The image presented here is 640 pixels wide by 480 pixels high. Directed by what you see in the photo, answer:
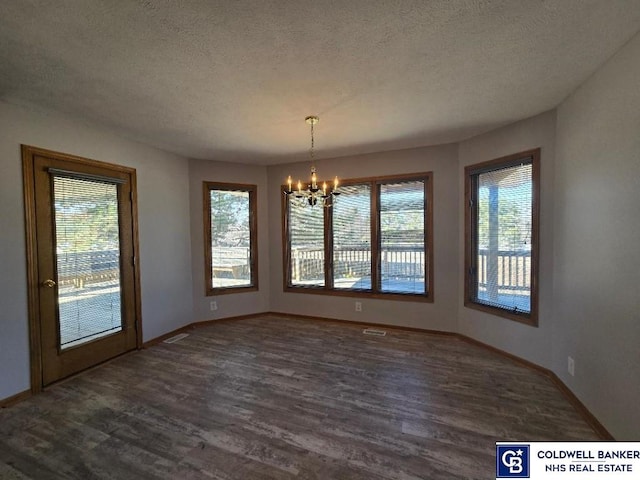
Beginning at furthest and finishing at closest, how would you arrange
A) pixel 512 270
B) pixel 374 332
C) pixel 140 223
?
pixel 374 332 → pixel 140 223 → pixel 512 270

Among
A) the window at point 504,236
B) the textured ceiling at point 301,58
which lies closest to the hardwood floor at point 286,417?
the window at point 504,236

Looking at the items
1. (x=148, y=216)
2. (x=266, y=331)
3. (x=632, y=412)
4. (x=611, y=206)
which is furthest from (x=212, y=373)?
(x=611, y=206)

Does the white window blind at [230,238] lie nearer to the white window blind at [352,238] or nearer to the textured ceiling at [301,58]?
the white window blind at [352,238]

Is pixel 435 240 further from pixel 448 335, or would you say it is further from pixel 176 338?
pixel 176 338

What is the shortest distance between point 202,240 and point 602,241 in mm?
4593

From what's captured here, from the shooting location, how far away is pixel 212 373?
2.98 metres

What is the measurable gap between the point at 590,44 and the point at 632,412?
229 centimetres

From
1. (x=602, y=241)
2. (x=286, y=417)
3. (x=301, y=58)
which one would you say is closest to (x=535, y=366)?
(x=602, y=241)

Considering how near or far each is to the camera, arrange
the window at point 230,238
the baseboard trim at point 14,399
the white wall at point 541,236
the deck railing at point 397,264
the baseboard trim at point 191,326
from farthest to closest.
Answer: the window at point 230,238
the baseboard trim at point 191,326
the deck railing at point 397,264
the white wall at point 541,236
the baseboard trim at point 14,399

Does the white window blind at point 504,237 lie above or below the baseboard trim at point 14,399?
above

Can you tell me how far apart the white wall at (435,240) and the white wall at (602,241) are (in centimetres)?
129

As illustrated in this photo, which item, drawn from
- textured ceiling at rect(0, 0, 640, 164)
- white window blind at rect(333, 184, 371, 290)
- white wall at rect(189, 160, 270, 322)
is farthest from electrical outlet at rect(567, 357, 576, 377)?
white wall at rect(189, 160, 270, 322)

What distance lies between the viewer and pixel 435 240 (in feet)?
13.0

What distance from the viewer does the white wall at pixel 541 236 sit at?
2.82m
